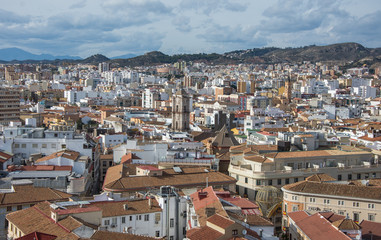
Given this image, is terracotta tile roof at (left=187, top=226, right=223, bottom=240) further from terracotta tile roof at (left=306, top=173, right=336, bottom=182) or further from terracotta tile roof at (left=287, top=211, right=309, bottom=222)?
terracotta tile roof at (left=306, top=173, right=336, bottom=182)

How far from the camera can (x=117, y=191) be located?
22.8 m

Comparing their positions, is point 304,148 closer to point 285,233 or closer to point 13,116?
point 285,233

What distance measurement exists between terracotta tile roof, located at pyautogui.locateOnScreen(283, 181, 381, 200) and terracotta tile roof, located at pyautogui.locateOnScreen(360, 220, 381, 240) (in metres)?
1.75

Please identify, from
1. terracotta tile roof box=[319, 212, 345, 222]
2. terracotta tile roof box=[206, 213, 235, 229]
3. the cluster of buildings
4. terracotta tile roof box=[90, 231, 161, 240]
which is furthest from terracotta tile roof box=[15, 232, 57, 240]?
terracotta tile roof box=[319, 212, 345, 222]

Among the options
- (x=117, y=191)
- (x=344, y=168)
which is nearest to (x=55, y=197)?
(x=117, y=191)

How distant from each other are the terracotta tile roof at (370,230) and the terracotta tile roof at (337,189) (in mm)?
1754

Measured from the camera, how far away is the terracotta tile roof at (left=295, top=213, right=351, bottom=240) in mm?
18219

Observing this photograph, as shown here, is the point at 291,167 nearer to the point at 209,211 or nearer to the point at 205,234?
the point at 209,211

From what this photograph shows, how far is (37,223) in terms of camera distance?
16969 mm

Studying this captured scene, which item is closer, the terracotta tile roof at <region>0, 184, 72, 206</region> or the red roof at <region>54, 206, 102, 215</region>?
the red roof at <region>54, 206, 102, 215</region>

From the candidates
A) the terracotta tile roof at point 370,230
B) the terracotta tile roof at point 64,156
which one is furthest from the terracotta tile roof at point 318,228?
the terracotta tile roof at point 64,156

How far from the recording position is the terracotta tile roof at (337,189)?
23.1 meters

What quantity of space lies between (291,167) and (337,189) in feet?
15.9

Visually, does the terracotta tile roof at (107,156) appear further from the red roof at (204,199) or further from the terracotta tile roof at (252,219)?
the terracotta tile roof at (252,219)
